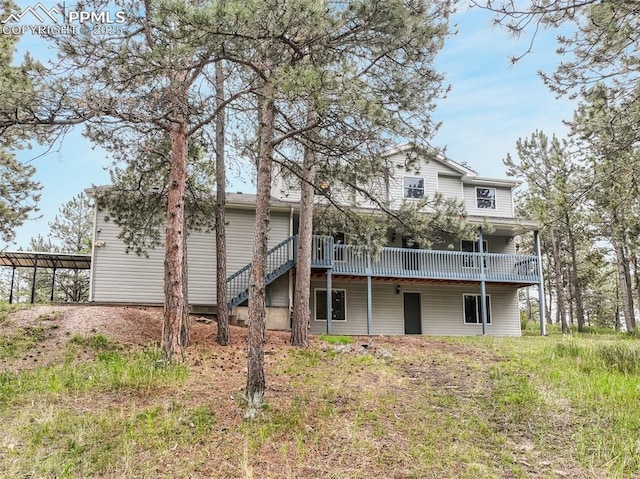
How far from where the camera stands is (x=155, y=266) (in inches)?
579

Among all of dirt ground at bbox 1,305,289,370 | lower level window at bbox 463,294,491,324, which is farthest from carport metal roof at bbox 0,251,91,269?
lower level window at bbox 463,294,491,324

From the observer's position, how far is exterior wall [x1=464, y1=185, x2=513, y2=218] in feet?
62.5

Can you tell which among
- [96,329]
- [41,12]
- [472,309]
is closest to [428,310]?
[472,309]

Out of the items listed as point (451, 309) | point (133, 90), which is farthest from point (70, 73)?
point (451, 309)

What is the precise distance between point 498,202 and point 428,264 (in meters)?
5.37

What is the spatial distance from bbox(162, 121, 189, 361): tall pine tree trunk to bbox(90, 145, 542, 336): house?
4372 mm

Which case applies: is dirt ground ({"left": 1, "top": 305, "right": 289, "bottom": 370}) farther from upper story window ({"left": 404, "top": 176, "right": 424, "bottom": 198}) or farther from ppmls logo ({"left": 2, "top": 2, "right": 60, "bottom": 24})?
upper story window ({"left": 404, "top": 176, "right": 424, "bottom": 198})

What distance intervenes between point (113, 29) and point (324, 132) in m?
4.17

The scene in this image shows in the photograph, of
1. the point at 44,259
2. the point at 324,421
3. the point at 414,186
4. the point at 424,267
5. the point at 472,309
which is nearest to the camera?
the point at 324,421

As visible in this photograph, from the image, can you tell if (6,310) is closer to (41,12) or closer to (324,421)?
(41,12)

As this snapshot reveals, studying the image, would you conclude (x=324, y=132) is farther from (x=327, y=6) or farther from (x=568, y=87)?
(x=568, y=87)

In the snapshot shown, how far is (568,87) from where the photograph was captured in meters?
6.79

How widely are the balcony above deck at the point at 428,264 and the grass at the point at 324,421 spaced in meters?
7.15

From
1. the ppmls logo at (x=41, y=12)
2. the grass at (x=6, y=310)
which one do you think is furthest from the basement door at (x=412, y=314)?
the ppmls logo at (x=41, y=12)
